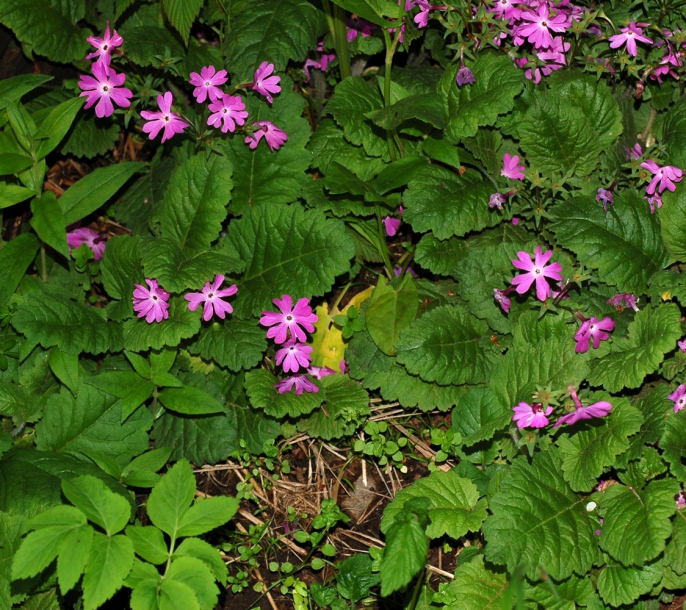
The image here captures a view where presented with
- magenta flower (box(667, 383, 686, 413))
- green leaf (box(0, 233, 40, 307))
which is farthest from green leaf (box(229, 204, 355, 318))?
magenta flower (box(667, 383, 686, 413))

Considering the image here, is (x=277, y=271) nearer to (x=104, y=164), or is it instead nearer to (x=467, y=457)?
(x=467, y=457)

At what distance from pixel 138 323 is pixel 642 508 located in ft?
6.73

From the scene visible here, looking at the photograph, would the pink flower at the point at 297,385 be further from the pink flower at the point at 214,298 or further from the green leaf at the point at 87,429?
the green leaf at the point at 87,429

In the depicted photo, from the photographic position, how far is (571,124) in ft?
11.3

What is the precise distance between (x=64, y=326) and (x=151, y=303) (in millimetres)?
363

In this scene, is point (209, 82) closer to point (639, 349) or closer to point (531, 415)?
point (531, 415)

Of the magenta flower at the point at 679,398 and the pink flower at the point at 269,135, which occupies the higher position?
the pink flower at the point at 269,135

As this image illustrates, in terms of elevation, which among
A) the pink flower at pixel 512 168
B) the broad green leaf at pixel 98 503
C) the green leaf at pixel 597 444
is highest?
the pink flower at pixel 512 168

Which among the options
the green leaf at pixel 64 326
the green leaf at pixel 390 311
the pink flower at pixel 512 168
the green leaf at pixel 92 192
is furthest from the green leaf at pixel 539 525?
the green leaf at pixel 92 192

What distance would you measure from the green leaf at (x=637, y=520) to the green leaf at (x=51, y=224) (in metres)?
2.29

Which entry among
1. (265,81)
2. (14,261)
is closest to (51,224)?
(14,261)

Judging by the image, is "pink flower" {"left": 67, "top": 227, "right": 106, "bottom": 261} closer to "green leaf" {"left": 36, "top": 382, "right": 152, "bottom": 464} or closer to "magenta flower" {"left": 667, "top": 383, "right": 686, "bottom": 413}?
"green leaf" {"left": 36, "top": 382, "right": 152, "bottom": 464}

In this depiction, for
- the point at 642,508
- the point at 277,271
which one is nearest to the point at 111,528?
the point at 277,271

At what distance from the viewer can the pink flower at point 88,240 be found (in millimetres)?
3957
